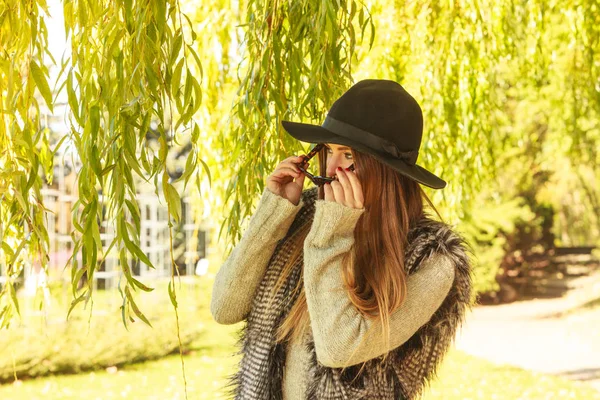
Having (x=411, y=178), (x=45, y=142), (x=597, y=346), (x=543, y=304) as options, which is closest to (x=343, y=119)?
(x=411, y=178)

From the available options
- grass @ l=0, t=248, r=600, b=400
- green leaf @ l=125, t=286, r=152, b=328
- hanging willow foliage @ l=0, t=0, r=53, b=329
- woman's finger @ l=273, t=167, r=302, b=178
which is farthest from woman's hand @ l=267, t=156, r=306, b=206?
grass @ l=0, t=248, r=600, b=400

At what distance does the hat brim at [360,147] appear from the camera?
5.57 ft

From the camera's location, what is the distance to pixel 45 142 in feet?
8.45

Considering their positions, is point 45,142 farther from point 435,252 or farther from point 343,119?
point 435,252

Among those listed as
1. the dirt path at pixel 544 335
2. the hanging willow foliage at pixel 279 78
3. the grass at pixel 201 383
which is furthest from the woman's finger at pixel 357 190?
the dirt path at pixel 544 335

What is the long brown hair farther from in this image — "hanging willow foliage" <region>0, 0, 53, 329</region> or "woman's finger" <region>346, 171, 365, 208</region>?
"hanging willow foliage" <region>0, 0, 53, 329</region>

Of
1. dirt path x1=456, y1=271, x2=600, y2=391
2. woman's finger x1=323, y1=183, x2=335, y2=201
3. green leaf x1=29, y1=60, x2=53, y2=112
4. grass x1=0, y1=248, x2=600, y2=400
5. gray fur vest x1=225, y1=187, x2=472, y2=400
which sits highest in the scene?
green leaf x1=29, y1=60, x2=53, y2=112

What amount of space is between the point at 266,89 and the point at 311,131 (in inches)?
28.6

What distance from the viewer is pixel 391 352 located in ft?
5.67

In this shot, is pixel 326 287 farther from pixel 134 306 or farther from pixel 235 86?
pixel 235 86

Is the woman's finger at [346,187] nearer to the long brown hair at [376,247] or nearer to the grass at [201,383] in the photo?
the long brown hair at [376,247]

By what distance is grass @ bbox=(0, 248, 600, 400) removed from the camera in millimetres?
6527

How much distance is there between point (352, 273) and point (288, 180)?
1.15ft

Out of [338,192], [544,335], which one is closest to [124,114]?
[338,192]
